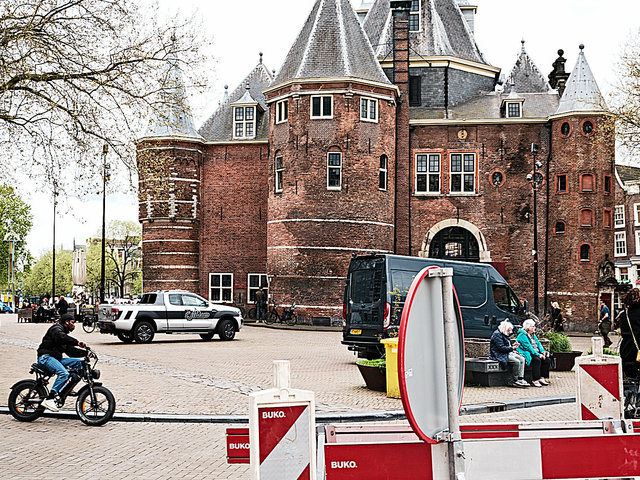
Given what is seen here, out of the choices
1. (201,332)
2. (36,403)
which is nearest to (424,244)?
(201,332)

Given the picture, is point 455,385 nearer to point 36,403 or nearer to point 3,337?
point 36,403

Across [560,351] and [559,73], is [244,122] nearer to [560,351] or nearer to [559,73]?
[559,73]

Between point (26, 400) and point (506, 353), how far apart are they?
869cm

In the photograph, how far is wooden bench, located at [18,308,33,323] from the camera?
42.8 meters

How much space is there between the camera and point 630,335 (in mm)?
8906

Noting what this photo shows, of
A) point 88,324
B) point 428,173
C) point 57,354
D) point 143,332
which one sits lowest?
point 88,324

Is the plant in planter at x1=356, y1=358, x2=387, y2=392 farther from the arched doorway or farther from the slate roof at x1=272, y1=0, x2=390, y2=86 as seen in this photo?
the arched doorway

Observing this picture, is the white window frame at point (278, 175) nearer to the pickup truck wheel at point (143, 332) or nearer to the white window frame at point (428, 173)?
the white window frame at point (428, 173)

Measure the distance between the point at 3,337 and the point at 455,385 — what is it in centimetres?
2684

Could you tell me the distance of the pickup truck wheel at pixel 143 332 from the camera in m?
24.7

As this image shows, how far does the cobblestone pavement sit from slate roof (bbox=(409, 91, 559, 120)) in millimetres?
21774

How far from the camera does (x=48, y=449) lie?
8.66m

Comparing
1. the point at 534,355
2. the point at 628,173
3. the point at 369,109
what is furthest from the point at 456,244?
the point at 534,355

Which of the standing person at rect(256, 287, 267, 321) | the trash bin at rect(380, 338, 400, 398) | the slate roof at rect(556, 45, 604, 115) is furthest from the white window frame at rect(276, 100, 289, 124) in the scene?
the trash bin at rect(380, 338, 400, 398)
